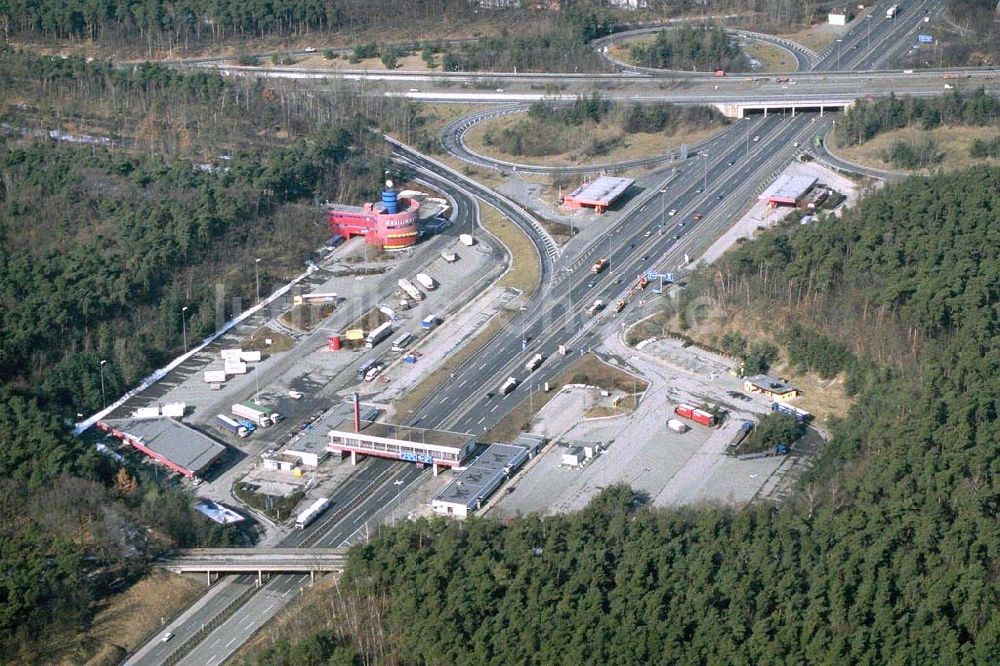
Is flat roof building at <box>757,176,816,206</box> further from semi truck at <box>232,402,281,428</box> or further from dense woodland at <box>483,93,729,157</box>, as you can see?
semi truck at <box>232,402,281,428</box>

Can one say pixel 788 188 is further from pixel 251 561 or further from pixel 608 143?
pixel 251 561

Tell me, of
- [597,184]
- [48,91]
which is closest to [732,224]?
[597,184]

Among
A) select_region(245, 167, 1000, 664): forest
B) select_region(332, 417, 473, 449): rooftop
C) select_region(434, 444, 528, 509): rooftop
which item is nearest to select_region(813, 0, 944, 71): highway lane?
select_region(245, 167, 1000, 664): forest

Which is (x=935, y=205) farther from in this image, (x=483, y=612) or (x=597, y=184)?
(x=483, y=612)

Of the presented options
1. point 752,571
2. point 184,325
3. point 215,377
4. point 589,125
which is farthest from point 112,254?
point 752,571

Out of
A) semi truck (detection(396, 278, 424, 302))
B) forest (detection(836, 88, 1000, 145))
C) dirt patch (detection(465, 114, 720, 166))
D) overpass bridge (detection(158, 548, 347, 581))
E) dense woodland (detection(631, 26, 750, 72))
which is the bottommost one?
overpass bridge (detection(158, 548, 347, 581))
